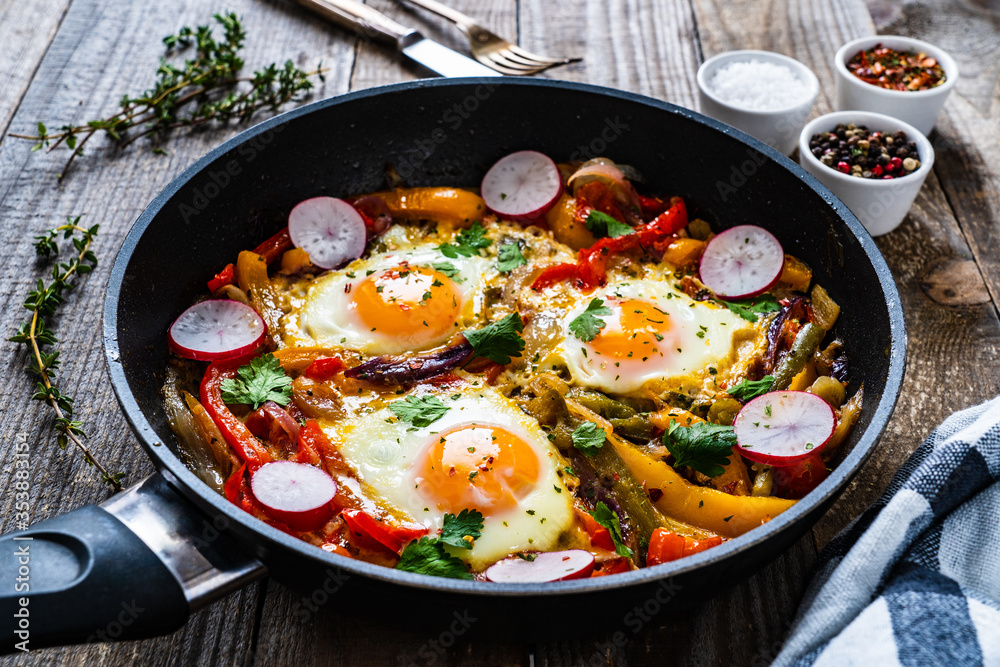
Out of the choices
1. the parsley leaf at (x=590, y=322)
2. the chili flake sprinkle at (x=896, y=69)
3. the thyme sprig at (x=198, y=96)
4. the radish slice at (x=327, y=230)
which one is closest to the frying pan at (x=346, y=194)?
the radish slice at (x=327, y=230)

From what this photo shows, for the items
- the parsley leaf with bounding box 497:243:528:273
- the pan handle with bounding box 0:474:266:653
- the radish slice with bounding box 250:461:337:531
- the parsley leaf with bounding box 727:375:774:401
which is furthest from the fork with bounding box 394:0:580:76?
the pan handle with bounding box 0:474:266:653

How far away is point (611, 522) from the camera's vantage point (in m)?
2.68

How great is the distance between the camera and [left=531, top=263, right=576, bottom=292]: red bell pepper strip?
3.40 metres

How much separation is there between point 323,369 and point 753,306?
5.63 ft

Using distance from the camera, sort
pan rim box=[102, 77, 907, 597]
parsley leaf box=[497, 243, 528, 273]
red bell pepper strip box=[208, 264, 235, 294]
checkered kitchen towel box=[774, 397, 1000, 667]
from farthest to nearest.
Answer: parsley leaf box=[497, 243, 528, 273] < red bell pepper strip box=[208, 264, 235, 294] < checkered kitchen towel box=[774, 397, 1000, 667] < pan rim box=[102, 77, 907, 597]

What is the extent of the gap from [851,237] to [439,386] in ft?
5.20

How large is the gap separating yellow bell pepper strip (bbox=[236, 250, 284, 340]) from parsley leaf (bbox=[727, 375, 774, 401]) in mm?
1779

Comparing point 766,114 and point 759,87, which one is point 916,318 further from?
point 759,87

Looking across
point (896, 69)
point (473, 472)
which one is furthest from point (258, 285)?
point (896, 69)

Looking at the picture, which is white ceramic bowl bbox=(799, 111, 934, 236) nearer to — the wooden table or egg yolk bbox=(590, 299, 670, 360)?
the wooden table

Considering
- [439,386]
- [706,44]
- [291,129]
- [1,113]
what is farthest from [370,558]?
[706,44]

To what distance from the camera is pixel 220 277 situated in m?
3.34

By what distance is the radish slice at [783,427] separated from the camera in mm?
2730

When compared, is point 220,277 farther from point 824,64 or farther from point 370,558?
point 824,64
